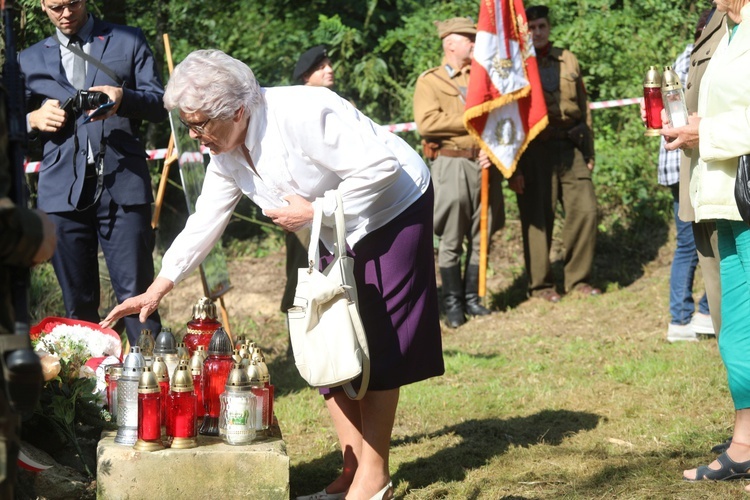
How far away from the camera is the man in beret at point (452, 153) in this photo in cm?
827

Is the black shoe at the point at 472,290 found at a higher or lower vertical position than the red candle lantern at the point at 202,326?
lower

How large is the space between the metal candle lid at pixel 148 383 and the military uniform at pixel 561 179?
5.41m

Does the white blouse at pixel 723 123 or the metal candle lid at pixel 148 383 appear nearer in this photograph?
the metal candle lid at pixel 148 383

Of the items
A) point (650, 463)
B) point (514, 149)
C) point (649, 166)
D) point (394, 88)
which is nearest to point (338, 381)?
point (650, 463)

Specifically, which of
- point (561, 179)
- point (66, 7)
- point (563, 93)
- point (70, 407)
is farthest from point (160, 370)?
point (561, 179)

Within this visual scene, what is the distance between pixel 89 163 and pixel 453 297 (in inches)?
149

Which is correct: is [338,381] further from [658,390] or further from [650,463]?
[658,390]

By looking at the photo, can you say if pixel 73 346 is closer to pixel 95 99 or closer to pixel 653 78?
pixel 95 99

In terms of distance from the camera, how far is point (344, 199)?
12.5ft

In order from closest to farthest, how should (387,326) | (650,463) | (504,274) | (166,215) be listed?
(387,326)
(650,463)
(504,274)
(166,215)

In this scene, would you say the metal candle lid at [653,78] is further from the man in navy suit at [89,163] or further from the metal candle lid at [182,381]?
the man in navy suit at [89,163]

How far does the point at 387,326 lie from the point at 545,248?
496 cm

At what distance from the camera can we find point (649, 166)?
1003cm

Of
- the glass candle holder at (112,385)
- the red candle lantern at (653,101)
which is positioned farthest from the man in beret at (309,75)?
the red candle lantern at (653,101)
